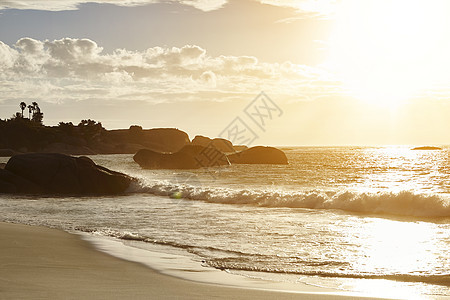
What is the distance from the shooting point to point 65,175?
109ft

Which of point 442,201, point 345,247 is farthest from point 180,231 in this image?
point 442,201

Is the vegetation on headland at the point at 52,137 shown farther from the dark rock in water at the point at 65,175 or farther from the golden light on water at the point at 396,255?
the golden light on water at the point at 396,255

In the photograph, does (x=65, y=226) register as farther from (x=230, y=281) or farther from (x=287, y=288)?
(x=287, y=288)

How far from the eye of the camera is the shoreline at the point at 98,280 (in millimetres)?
6895

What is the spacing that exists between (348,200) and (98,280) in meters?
17.5

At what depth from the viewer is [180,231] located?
50.6 ft

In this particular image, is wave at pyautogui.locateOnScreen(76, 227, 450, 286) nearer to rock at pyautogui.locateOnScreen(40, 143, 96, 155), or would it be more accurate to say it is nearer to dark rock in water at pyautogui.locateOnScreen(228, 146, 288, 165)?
dark rock in water at pyautogui.locateOnScreen(228, 146, 288, 165)

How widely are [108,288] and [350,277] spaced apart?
4.64m

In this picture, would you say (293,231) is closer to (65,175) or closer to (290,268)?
(290,268)

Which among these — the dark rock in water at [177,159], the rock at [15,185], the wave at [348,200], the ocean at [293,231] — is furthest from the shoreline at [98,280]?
the dark rock in water at [177,159]

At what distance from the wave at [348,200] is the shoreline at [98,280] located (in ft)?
44.4

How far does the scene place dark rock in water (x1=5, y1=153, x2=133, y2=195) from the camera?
1288 inches

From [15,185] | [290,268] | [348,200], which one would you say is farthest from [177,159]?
[290,268]

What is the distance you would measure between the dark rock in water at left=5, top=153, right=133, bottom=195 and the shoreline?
2171 cm
